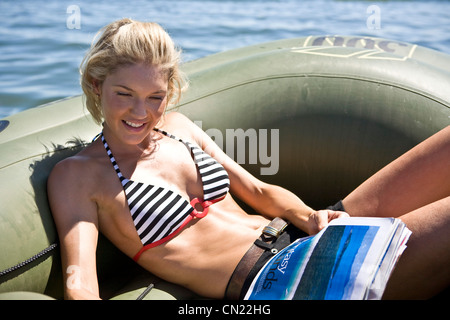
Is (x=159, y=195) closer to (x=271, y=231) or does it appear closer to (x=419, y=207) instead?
(x=271, y=231)

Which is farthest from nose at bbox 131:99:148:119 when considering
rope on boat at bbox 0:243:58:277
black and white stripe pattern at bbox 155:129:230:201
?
rope on boat at bbox 0:243:58:277

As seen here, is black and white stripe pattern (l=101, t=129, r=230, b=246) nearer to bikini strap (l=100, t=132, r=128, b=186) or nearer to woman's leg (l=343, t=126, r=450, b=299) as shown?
bikini strap (l=100, t=132, r=128, b=186)

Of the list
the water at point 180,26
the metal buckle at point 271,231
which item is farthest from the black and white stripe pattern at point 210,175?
the water at point 180,26

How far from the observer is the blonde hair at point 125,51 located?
1.46 m

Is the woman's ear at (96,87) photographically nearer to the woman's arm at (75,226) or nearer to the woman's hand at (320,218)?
the woman's arm at (75,226)

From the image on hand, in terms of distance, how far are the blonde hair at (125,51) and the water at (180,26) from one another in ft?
5.93

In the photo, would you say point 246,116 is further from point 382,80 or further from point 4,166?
point 4,166

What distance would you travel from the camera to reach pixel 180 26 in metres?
5.41

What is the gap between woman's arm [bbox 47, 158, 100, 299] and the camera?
1322mm

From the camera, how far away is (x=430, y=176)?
60.4 inches

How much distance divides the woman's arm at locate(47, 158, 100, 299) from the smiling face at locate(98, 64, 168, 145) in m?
0.15
